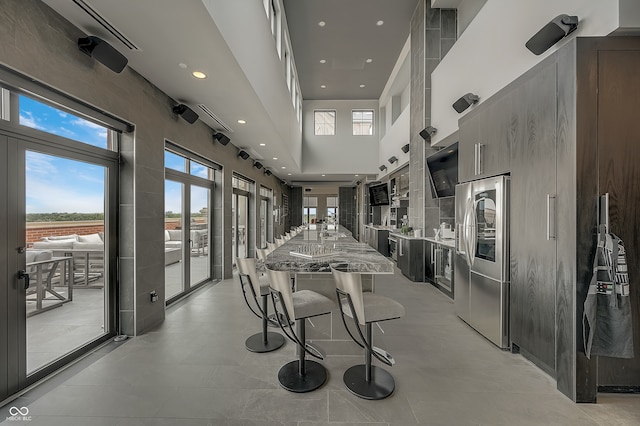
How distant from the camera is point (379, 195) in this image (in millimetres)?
10812

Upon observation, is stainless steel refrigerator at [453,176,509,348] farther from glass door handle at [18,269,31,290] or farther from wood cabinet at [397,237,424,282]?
glass door handle at [18,269,31,290]

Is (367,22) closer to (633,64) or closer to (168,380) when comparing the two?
(633,64)

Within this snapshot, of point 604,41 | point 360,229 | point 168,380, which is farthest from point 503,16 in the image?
point 360,229

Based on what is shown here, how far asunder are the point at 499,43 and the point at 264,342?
425cm

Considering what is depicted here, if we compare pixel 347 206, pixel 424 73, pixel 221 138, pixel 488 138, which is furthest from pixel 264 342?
pixel 347 206

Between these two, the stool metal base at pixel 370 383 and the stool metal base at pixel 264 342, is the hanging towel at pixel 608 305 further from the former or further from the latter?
the stool metal base at pixel 264 342

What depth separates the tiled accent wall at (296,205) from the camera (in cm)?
1575

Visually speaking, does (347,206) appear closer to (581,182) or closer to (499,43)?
(499,43)

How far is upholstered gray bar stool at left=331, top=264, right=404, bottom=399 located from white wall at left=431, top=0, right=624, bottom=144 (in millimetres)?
2527

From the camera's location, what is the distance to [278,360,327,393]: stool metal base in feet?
7.06

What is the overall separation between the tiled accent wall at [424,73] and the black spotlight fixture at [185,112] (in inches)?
167

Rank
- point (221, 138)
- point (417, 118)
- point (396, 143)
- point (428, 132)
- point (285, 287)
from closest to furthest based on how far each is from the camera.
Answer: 1. point (285, 287)
2. point (221, 138)
3. point (428, 132)
4. point (417, 118)
5. point (396, 143)

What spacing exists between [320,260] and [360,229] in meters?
11.1

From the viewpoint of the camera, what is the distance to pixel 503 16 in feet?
10.4
